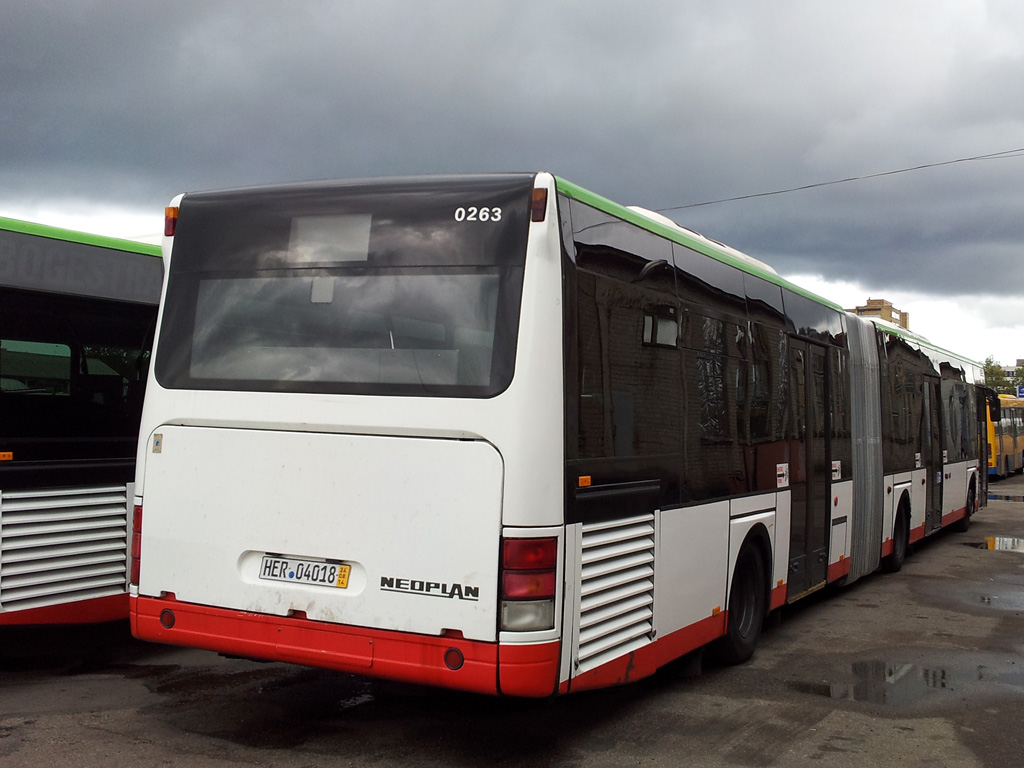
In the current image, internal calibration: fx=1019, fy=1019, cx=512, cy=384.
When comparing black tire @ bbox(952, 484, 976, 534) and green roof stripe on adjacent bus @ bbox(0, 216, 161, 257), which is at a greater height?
green roof stripe on adjacent bus @ bbox(0, 216, 161, 257)

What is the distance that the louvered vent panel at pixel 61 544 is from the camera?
6988 mm

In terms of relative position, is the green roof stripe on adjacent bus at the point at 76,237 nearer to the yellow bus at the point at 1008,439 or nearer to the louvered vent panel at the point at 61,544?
the louvered vent panel at the point at 61,544

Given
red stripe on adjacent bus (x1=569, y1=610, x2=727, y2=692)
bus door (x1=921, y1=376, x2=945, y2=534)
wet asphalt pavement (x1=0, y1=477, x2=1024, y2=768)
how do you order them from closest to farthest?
red stripe on adjacent bus (x1=569, y1=610, x2=727, y2=692), wet asphalt pavement (x1=0, y1=477, x2=1024, y2=768), bus door (x1=921, y1=376, x2=945, y2=534)

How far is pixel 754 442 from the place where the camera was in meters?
7.98

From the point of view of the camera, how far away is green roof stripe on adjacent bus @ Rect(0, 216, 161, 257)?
7.23 m

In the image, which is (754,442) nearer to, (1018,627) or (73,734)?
(1018,627)

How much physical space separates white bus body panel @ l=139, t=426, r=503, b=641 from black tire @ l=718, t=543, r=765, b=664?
3175mm

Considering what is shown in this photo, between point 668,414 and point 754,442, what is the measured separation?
185cm

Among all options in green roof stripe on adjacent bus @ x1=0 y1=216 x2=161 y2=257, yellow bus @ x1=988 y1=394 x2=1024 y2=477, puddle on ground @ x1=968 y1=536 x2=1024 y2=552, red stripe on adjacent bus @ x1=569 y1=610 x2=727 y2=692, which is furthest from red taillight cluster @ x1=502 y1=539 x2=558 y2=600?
yellow bus @ x1=988 y1=394 x2=1024 y2=477

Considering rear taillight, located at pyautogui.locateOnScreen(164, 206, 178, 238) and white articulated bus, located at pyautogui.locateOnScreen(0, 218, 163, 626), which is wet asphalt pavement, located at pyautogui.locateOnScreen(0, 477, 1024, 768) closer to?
white articulated bus, located at pyautogui.locateOnScreen(0, 218, 163, 626)

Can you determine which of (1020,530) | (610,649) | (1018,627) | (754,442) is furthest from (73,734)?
(1020,530)

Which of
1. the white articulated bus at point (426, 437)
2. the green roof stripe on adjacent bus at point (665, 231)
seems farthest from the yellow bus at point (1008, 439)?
the white articulated bus at point (426, 437)

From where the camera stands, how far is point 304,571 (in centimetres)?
539

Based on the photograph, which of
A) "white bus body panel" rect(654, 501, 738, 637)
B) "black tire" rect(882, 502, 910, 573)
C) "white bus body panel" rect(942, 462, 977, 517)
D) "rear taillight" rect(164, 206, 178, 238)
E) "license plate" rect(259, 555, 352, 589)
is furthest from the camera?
"white bus body panel" rect(942, 462, 977, 517)
